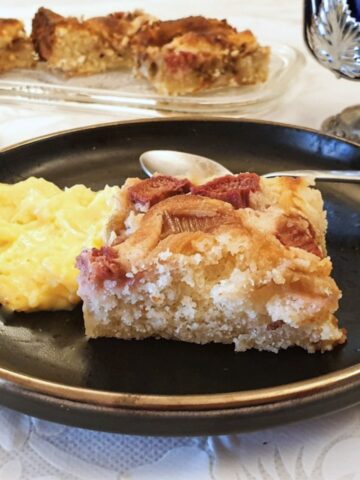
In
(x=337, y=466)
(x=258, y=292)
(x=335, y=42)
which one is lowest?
(x=337, y=466)

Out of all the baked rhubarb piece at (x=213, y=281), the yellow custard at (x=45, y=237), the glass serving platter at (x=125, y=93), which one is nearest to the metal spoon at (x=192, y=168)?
the yellow custard at (x=45, y=237)

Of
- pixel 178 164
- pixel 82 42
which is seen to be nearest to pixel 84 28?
pixel 82 42

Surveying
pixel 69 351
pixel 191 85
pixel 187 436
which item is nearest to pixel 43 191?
pixel 69 351

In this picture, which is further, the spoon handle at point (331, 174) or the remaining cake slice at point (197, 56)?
the remaining cake slice at point (197, 56)

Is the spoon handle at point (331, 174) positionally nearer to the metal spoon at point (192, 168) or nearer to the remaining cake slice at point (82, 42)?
the metal spoon at point (192, 168)

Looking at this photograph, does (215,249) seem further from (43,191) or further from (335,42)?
(335,42)

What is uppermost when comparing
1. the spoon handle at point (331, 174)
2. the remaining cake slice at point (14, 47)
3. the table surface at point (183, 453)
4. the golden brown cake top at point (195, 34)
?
the golden brown cake top at point (195, 34)

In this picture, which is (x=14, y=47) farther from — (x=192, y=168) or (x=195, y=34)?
(x=192, y=168)
